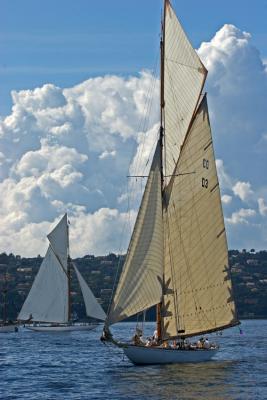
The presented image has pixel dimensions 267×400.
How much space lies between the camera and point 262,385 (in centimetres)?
6291

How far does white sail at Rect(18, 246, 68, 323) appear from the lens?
492 feet

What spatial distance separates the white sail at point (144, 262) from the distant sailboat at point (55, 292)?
3116 inches

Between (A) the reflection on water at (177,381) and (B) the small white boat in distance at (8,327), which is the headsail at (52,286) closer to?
(B) the small white boat in distance at (8,327)

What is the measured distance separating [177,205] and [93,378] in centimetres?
1379

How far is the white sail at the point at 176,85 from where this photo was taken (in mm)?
72562

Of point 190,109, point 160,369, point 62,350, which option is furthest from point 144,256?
point 62,350

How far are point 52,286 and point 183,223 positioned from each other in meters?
80.8

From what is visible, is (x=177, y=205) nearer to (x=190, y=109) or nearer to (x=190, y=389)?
(x=190, y=109)

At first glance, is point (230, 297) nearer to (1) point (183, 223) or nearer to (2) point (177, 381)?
(1) point (183, 223)

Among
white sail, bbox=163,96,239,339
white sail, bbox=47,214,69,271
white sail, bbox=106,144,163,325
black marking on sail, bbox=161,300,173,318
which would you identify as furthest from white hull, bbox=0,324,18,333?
white sail, bbox=106,144,163,325

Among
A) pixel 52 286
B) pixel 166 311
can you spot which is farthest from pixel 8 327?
pixel 166 311

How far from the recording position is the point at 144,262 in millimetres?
67625

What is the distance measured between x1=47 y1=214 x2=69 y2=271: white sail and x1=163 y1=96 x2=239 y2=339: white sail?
78161mm

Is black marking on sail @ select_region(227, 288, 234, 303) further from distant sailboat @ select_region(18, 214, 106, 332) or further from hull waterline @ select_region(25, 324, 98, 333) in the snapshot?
hull waterline @ select_region(25, 324, 98, 333)
